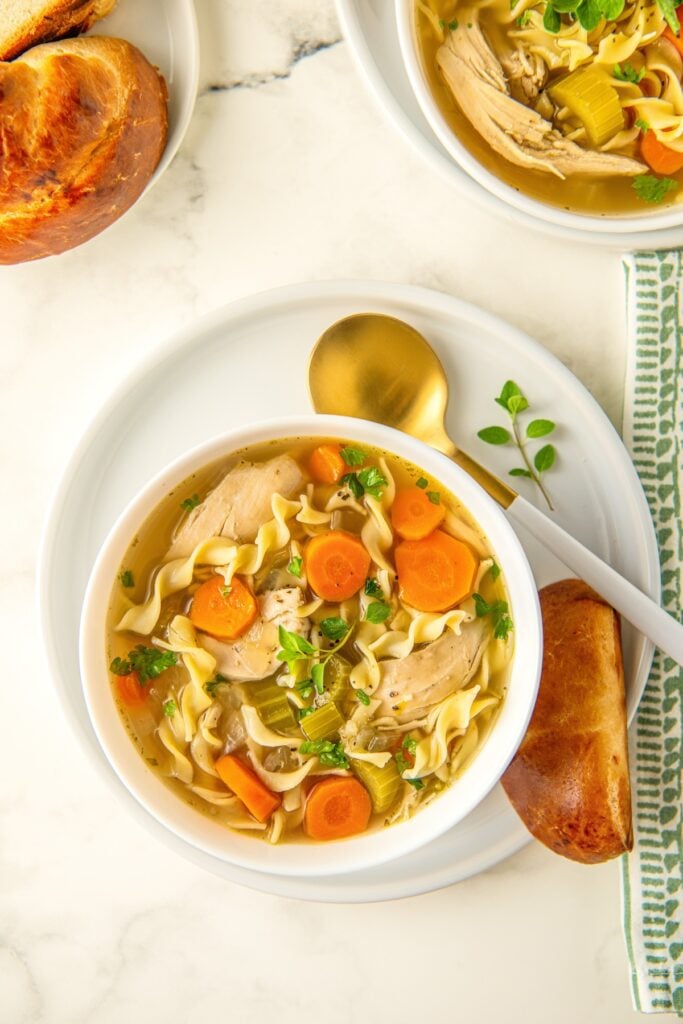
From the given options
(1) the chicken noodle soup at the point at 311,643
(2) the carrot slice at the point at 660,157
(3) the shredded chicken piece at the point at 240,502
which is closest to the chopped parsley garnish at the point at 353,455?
(1) the chicken noodle soup at the point at 311,643

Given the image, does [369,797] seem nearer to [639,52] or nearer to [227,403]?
[227,403]

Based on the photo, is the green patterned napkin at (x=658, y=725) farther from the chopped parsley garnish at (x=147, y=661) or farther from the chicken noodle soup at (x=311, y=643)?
the chopped parsley garnish at (x=147, y=661)

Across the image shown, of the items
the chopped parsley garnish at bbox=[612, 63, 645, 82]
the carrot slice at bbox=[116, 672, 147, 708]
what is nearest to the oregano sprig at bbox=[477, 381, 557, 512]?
the chopped parsley garnish at bbox=[612, 63, 645, 82]

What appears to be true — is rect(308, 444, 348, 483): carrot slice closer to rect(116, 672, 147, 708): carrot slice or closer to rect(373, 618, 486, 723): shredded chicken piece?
rect(373, 618, 486, 723): shredded chicken piece

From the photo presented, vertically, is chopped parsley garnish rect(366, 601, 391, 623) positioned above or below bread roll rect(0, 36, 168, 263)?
below

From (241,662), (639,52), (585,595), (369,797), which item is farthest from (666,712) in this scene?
(639,52)

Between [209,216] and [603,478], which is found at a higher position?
[209,216]

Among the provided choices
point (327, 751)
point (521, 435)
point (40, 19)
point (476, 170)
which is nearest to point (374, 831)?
point (327, 751)
